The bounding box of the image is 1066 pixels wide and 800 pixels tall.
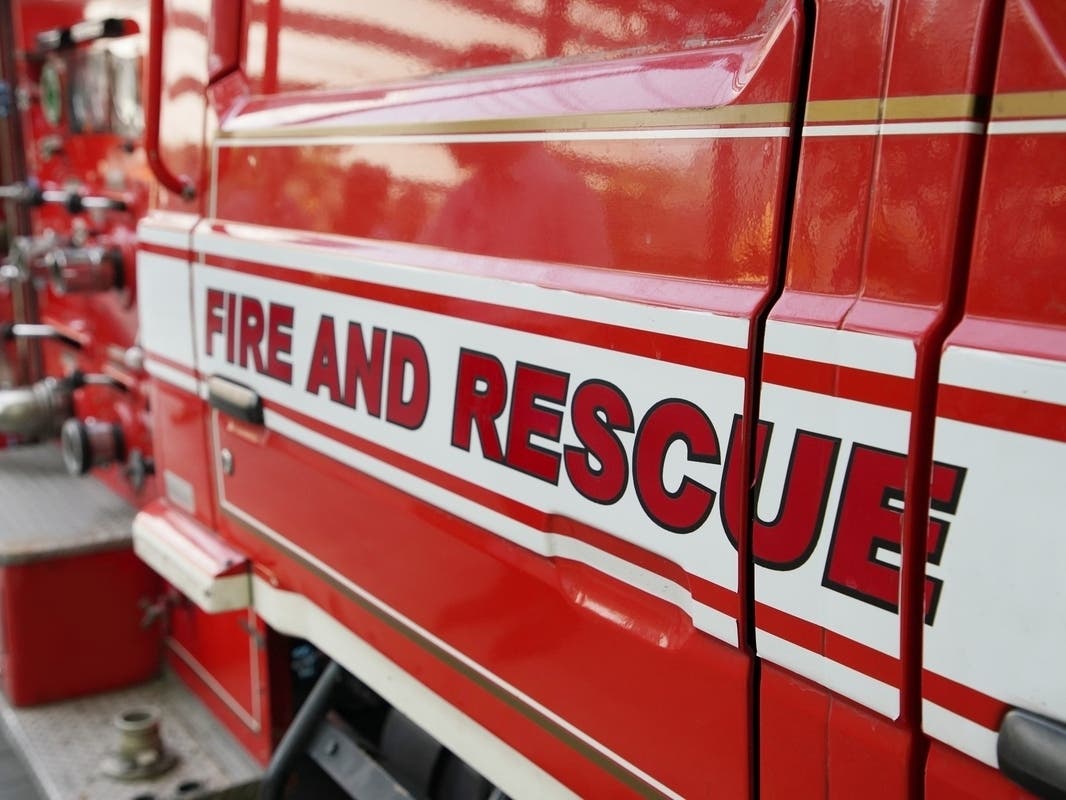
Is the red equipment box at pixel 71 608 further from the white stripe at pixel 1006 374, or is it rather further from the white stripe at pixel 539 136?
the white stripe at pixel 1006 374

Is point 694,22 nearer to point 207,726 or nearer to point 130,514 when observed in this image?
point 207,726

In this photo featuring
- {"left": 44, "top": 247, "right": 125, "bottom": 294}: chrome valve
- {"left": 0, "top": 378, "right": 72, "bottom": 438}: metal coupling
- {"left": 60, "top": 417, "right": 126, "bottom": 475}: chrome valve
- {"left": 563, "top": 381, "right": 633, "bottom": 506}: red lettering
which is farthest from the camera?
{"left": 0, "top": 378, "right": 72, "bottom": 438}: metal coupling

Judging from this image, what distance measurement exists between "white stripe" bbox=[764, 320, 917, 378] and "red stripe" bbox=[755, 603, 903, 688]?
22cm

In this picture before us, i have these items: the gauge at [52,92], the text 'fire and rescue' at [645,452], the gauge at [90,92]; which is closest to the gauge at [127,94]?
the gauge at [90,92]

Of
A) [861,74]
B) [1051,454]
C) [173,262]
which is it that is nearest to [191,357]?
[173,262]

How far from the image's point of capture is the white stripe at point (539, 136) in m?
0.98

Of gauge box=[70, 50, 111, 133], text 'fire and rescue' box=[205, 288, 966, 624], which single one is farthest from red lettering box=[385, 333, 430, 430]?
gauge box=[70, 50, 111, 133]

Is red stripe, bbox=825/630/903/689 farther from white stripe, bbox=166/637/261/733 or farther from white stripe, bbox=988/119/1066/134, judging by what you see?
white stripe, bbox=166/637/261/733

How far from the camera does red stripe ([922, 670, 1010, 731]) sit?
811 mm

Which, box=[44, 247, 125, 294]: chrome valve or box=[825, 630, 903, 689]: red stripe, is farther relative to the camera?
box=[44, 247, 125, 294]: chrome valve

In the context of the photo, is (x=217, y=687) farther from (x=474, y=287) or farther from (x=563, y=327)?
(x=563, y=327)

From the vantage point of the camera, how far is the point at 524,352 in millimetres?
1228

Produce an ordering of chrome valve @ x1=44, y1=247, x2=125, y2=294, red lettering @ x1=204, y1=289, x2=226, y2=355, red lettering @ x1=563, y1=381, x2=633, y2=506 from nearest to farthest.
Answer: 1. red lettering @ x1=563, y1=381, x2=633, y2=506
2. red lettering @ x1=204, y1=289, x2=226, y2=355
3. chrome valve @ x1=44, y1=247, x2=125, y2=294

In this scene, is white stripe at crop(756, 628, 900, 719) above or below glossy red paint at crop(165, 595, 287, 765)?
above
